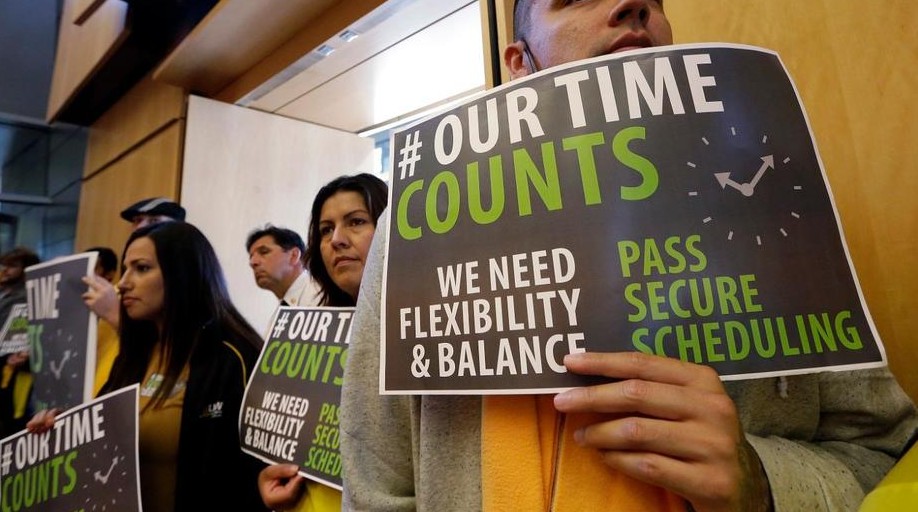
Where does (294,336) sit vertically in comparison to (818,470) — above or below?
above

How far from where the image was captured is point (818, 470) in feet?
1.17

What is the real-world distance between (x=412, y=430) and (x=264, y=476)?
496mm

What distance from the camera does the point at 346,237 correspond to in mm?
1047

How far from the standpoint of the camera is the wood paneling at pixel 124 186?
1.86 m

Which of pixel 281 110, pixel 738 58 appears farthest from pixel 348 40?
pixel 738 58

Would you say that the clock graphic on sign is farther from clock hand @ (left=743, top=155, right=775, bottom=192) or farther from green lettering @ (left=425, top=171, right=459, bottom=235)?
green lettering @ (left=425, top=171, right=459, bottom=235)

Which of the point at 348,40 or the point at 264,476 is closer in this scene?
the point at 264,476

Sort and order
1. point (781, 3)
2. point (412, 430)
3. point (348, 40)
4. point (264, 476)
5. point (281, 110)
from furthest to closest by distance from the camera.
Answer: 1. point (281, 110)
2. point (348, 40)
3. point (264, 476)
4. point (781, 3)
5. point (412, 430)

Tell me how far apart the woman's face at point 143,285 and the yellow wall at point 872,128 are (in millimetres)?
1429

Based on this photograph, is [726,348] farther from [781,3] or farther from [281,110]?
[281,110]

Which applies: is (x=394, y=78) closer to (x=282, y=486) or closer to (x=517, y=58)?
(x=517, y=58)

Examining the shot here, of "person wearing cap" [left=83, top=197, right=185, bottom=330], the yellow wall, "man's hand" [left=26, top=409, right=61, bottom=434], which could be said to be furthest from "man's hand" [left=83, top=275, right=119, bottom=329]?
the yellow wall

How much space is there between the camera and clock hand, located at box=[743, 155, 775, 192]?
338 millimetres

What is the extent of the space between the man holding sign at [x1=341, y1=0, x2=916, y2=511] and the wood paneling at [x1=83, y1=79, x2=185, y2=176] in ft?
6.30
